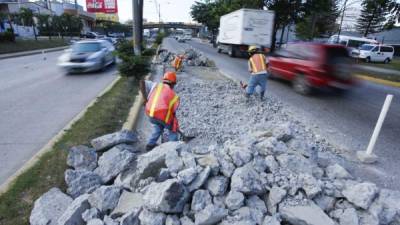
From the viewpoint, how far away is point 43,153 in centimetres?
439

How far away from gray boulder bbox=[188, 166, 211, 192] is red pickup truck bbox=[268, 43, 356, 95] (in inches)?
272

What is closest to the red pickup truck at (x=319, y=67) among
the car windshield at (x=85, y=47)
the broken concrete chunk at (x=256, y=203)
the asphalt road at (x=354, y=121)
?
the asphalt road at (x=354, y=121)

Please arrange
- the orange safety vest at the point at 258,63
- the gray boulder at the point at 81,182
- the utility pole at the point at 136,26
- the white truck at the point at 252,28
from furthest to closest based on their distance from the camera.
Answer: the white truck at the point at 252,28, the utility pole at the point at 136,26, the orange safety vest at the point at 258,63, the gray boulder at the point at 81,182

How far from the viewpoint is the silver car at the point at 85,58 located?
41.9ft

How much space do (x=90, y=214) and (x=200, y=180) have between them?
3.86ft

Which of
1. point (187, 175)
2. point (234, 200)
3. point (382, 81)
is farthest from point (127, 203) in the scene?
point (382, 81)

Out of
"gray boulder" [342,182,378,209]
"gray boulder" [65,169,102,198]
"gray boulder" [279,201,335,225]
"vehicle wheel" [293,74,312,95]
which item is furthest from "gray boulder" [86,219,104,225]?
"vehicle wheel" [293,74,312,95]

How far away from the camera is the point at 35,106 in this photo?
7.64m

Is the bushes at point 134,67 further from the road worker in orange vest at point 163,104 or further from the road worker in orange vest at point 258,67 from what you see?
the road worker in orange vest at point 163,104

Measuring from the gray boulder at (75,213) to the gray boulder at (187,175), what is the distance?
1.04m

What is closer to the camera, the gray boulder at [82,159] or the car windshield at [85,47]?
the gray boulder at [82,159]

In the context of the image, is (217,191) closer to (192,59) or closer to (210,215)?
(210,215)

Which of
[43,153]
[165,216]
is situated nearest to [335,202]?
[165,216]

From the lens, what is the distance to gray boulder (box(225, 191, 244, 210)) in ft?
9.23
